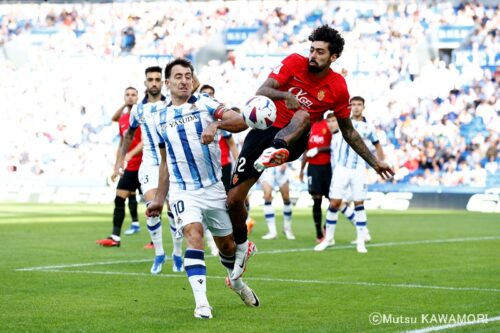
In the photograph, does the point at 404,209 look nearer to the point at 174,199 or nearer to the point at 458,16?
the point at 458,16

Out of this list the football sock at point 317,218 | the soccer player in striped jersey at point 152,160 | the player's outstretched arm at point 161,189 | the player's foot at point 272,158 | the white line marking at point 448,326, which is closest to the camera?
the white line marking at point 448,326

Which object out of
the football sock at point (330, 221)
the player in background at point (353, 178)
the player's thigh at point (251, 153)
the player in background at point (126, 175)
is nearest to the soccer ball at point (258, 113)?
the player's thigh at point (251, 153)

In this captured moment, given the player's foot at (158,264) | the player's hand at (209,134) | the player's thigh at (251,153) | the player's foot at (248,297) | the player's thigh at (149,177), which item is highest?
the player's hand at (209,134)

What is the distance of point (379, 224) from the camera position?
23141 millimetres

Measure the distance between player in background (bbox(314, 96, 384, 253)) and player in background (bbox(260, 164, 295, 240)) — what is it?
101 inches

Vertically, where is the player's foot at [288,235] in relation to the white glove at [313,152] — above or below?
below

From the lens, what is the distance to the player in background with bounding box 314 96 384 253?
15.9 meters

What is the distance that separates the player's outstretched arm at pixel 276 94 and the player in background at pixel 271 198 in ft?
30.3

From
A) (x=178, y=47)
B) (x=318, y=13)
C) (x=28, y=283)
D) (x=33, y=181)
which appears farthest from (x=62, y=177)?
(x=28, y=283)

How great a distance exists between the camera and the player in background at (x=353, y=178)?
15.9 meters

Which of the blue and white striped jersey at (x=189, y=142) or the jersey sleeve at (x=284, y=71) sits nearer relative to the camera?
the blue and white striped jersey at (x=189, y=142)

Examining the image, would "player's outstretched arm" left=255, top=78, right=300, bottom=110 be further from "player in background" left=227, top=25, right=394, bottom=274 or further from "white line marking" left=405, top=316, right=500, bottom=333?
"white line marking" left=405, top=316, right=500, bottom=333

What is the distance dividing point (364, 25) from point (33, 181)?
1457cm

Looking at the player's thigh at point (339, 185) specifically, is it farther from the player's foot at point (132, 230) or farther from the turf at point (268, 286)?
the player's foot at point (132, 230)
